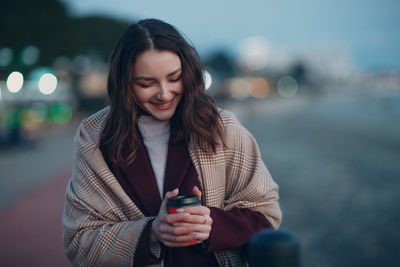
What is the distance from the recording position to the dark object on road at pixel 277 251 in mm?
915

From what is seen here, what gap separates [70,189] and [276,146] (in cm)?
1127

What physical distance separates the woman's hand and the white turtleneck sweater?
0.36 meters

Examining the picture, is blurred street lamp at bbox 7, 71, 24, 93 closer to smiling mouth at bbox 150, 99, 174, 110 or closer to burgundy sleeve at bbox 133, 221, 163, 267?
smiling mouth at bbox 150, 99, 174, 110

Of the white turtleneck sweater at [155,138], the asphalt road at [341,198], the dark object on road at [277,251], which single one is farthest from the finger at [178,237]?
the asphalt road at [341,198]

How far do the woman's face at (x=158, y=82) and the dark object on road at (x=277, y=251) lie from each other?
100cm

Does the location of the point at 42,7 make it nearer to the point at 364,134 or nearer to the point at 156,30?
the point at 364,134

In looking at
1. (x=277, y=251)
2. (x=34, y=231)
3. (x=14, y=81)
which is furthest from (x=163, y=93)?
(x=14, y=81)

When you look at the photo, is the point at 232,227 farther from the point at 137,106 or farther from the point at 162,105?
the point at 137,106

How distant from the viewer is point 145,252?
1.62 meters

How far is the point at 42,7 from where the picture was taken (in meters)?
19.2

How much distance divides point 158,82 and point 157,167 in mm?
411

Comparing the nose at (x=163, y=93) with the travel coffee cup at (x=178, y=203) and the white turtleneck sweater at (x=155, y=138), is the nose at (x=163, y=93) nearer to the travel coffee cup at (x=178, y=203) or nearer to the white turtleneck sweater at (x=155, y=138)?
the white turtleneck sweater at (x=155, y=138)

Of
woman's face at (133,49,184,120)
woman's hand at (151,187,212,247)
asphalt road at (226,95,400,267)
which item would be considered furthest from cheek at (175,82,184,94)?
asphalt road at (226,95,400,267)

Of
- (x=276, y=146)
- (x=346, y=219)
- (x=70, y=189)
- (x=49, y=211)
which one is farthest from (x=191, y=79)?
(x=276, y=146)
